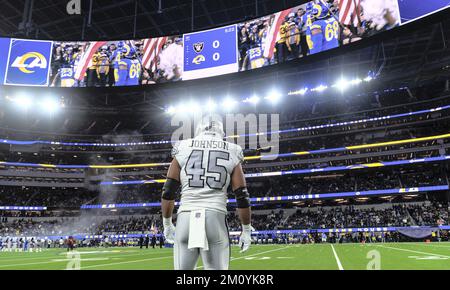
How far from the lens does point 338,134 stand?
160 ft

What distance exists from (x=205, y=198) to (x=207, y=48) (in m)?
12.0

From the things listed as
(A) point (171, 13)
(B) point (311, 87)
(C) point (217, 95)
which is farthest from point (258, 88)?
(A) point (171, 13)

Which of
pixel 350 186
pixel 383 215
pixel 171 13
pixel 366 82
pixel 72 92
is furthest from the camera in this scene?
pixel 350 186

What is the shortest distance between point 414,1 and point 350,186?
3535cm

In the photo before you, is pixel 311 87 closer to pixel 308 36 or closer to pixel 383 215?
pixel 383 215

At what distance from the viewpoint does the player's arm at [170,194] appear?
3279 millimetres

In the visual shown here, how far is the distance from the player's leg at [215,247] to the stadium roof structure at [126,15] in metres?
20.1

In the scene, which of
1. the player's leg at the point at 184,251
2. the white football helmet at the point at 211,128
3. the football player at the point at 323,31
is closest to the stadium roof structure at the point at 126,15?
the football player at the point at 323,31

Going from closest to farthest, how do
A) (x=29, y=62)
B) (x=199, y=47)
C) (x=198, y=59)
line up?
(x=198, y=59) → (x=199, y=47) → (x=29, y=62)

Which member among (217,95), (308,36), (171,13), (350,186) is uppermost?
(171,13)

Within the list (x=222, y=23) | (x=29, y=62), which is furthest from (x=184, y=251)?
(x=222, y=23)

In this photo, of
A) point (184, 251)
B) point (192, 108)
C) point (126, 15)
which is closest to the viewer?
point (184, 251)

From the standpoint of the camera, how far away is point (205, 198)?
10.4 feet

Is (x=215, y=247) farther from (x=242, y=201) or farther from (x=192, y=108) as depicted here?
(x=192, y=108)
